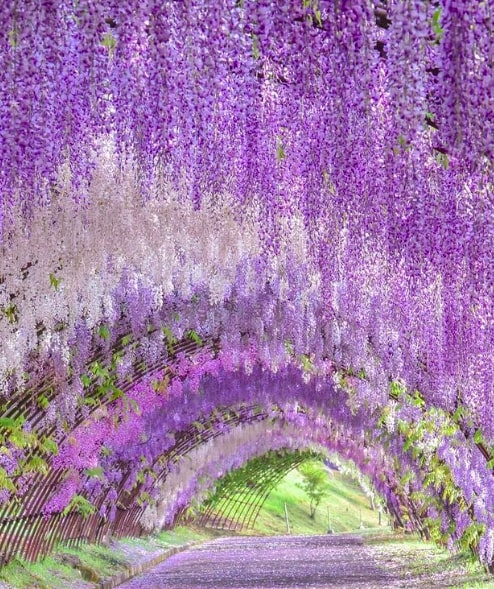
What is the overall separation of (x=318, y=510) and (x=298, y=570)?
127ft

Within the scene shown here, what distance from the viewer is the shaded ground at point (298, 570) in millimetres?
16375

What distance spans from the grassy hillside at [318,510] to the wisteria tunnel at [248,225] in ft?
95.4

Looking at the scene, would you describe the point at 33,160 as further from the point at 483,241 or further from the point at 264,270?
the point at 264,270

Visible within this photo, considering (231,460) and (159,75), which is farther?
(231,460)

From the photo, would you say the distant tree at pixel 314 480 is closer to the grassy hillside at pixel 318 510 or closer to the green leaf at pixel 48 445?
the grassy hillside at pixel 318 510

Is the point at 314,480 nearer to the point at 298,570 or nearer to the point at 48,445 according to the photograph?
the point at 298,570

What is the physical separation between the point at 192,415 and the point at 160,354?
7003 millimetres

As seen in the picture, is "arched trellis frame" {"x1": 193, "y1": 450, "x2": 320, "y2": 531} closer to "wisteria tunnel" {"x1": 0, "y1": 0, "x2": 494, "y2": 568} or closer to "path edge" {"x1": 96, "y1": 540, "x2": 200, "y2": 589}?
"path edge" {"x1": 96, "y1": 540, "x2": 200, "y2": 589}

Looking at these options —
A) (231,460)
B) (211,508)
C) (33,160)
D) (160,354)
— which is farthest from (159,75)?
(211,508)

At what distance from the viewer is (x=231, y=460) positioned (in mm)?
30109

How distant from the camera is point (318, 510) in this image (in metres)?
58.6

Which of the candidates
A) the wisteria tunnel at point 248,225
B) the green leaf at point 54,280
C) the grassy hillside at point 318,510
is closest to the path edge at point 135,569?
the wisteria tunnel at point 248,225

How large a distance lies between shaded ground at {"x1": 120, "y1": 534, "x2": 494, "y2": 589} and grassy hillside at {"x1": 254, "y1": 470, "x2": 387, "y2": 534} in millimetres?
17409

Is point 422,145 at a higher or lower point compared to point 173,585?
higher
